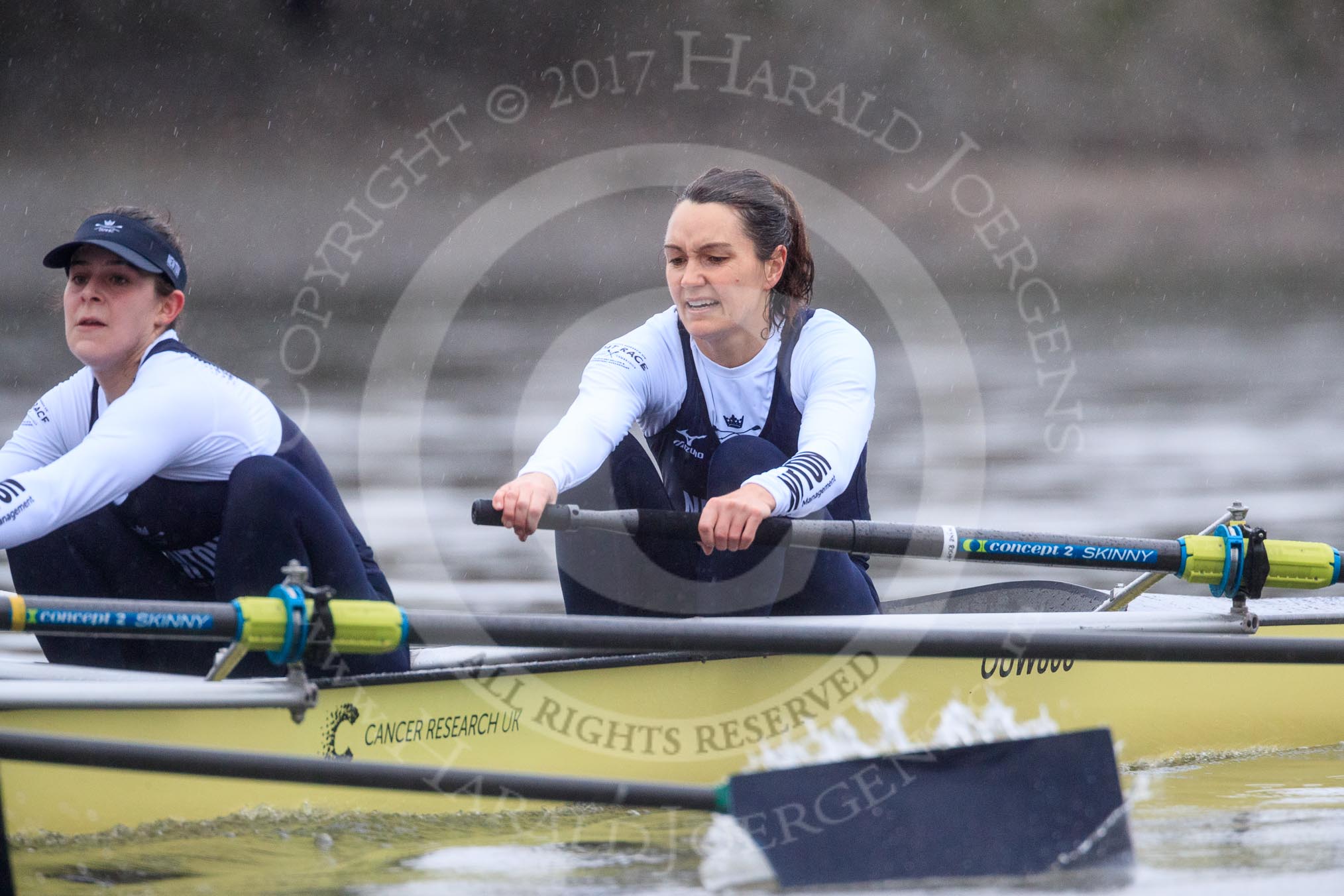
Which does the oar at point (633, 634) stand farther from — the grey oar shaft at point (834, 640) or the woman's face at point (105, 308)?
the woman's face at point (105, 308)

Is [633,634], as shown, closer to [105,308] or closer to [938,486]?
[105,308]

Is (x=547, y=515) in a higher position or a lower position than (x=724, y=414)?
lower

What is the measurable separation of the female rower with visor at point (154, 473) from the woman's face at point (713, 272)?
839 mm

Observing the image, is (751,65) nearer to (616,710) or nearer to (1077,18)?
(1077,18)

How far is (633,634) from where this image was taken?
104 inches

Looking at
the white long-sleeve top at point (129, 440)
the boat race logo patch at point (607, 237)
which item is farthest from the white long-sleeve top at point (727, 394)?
the boat race logo patch at point (607, 237)

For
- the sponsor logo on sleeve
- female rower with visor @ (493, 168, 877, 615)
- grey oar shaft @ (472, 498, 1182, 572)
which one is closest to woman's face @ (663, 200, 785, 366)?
female rower with visor @ (493, 168, 877, 615)

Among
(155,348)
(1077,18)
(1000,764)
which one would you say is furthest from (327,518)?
(1077,18)

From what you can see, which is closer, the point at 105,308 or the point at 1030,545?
the point at 105,308

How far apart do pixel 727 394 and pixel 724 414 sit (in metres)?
0.05

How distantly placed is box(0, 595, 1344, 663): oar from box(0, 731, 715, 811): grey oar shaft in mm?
179

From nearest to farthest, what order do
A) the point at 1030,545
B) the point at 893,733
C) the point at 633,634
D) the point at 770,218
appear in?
the point at 633,634, the point at 1030,545, the point at 770,218, the point at 893,733

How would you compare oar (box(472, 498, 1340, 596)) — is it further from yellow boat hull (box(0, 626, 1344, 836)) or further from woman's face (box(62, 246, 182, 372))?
woman's face (box(62, 246, 182, 372))

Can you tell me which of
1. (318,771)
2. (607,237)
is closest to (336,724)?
(318,771)
